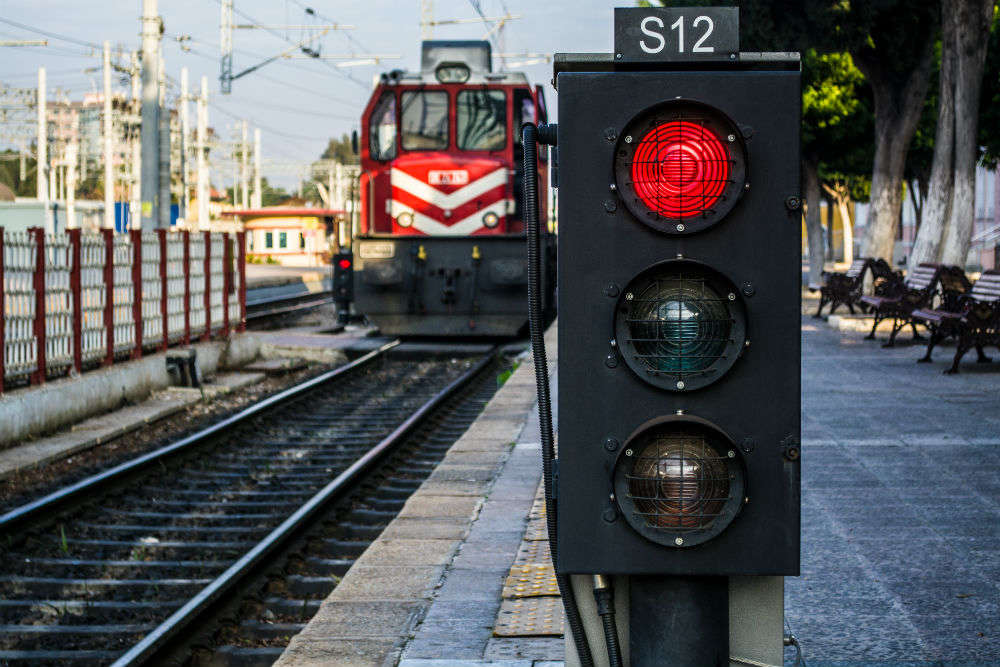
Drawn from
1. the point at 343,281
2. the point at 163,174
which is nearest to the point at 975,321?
the point at 343,281

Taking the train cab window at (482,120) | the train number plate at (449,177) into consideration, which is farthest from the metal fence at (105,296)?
the train cab window at (482,120)

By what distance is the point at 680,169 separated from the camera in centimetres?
260

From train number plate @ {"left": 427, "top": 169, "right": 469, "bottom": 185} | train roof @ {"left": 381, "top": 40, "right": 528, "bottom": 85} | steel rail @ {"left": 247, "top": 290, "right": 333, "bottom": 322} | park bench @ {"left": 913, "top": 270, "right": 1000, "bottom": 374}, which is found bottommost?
steel rail @ {"left": 247, "top": 290, "right": 333, "bottom": 322}

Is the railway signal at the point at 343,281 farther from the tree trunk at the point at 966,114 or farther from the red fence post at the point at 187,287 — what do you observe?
the tree trunk at the point at 966,114

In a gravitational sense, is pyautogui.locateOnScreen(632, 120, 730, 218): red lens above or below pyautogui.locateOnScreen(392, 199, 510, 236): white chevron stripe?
below

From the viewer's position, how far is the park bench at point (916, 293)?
604 inches

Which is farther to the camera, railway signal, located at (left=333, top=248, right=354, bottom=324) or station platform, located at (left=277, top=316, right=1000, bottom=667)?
railway signal, located at (left=333, top=248, right=354, bottom=324)

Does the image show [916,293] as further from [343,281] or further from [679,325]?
[679,325]

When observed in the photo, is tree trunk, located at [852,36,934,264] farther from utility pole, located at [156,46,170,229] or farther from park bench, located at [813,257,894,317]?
utility pole, located at [156,46,170,229]

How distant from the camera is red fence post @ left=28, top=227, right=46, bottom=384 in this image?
1142 centimetres

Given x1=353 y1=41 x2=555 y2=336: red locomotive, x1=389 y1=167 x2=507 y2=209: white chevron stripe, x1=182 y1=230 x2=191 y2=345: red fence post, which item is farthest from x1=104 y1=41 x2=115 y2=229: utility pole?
x1=182 y1=230 x2=191 y2=345: red fence post

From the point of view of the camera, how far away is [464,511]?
7.28 m

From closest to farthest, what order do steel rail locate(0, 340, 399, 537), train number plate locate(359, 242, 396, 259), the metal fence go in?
steel rail locate(0, 340, 399, 537) → the metal fence → train number plate locate(359, 242, 396, 259)

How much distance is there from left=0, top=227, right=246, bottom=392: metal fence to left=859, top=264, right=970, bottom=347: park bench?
8.03m
